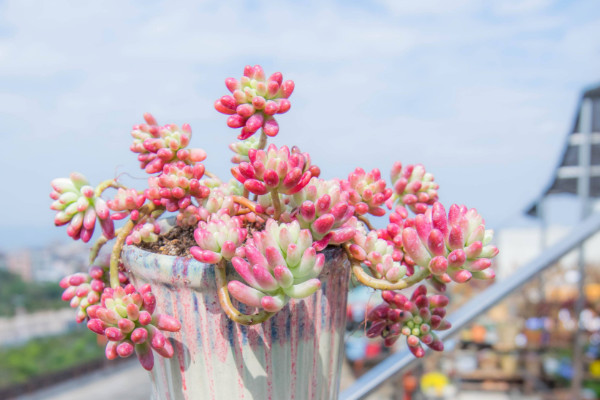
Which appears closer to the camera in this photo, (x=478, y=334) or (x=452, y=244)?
(x=452, y=244)

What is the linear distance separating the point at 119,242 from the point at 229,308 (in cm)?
12

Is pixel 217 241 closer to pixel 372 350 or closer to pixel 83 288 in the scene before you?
pixel 83 288

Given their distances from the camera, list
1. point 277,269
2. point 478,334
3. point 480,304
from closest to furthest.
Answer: point 277,269, point 480,304, point 478,334

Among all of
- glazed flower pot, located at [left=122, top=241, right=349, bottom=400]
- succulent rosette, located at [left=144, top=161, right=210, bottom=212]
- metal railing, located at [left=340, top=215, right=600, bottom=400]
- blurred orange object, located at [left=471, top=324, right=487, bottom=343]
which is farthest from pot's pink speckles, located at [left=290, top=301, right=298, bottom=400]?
blurred orange object, located at [left=471, top=324, right=487, bottom=343]

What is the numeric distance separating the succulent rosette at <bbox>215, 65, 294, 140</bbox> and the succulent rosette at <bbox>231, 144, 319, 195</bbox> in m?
0.04

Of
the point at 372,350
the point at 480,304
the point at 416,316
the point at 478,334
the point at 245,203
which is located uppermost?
the point at 245,203

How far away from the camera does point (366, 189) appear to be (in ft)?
1.25

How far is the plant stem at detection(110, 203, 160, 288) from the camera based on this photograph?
1.17 feet

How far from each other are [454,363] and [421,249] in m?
5.00

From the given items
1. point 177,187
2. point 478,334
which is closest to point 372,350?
point 478,334

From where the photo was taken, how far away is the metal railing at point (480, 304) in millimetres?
642

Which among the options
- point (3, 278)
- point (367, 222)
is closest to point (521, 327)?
point (367, 222)

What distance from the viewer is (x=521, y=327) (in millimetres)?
4637

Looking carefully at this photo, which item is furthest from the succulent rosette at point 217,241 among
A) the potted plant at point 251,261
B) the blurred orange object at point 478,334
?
the blurred orange object at point 478,334
